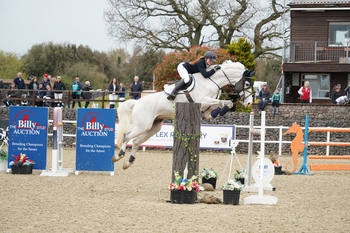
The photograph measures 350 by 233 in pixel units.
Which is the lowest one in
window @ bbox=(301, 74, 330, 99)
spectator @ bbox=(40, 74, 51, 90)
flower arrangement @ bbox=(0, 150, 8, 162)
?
flower arrangement @ bbox=(0, 150, 8, 162)

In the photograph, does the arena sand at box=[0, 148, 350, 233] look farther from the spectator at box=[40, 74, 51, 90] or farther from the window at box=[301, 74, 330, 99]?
the window at box=[301, 74, 330, 99]

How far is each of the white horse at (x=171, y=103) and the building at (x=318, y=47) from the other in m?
17.2

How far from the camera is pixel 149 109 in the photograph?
11.4m

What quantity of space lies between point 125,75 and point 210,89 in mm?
46494

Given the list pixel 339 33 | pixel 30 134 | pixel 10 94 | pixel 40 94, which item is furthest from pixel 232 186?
pixel 339 33

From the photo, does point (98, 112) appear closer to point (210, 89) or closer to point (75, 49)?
point (210, 89)

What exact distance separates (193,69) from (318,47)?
18982mm

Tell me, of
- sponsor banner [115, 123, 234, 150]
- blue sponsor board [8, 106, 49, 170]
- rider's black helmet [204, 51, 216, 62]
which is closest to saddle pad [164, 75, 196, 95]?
rider's black helmet [204, 51, 216, 62]

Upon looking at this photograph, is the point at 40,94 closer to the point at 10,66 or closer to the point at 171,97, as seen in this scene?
the point at 171,97

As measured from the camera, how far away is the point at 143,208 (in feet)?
28.1

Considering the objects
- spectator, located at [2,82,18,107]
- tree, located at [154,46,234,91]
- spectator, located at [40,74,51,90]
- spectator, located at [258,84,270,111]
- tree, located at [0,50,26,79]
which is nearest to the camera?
spectator, located at [258,84,270,111]

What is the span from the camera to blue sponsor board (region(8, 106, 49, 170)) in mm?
13586

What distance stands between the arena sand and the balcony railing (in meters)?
16.0

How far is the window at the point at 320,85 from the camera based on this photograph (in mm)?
29266
